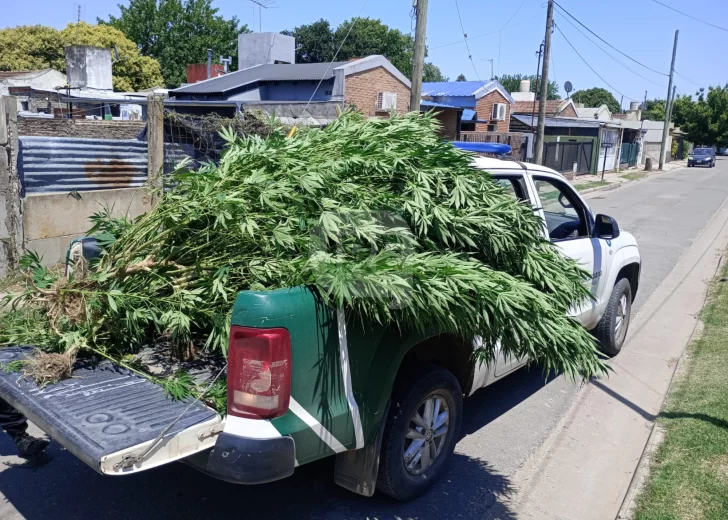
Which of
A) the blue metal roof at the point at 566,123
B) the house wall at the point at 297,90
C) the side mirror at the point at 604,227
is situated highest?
the house wall at the point at 297,90

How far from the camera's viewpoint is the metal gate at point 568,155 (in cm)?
2925

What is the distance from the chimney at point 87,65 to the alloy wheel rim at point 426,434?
33.7 m

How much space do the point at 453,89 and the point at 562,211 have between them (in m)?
30.9

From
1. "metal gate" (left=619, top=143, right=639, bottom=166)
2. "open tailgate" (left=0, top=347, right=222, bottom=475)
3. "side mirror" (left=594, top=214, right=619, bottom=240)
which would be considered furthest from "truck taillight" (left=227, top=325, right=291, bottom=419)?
"metal gate" (left=619, top=143, right=639, bottom=166)

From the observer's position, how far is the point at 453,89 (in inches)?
1385

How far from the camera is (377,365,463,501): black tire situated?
138 inches

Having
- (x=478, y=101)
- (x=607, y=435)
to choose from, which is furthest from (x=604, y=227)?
(x=478, y=101)

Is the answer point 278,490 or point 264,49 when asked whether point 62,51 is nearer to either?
point 264,49

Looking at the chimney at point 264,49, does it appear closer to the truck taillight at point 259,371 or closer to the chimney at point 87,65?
the chimney at point 87,65

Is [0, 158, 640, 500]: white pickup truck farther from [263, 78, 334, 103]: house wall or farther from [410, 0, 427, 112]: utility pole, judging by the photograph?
[263, 78, 334, 103]: house wall

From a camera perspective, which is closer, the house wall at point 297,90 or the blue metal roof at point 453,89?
the house wall at point 297,90

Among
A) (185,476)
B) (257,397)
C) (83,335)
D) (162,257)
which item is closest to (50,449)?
(185,476)

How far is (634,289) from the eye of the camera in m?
6.89

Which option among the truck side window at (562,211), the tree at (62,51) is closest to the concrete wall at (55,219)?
the truck side window at (562,211)
